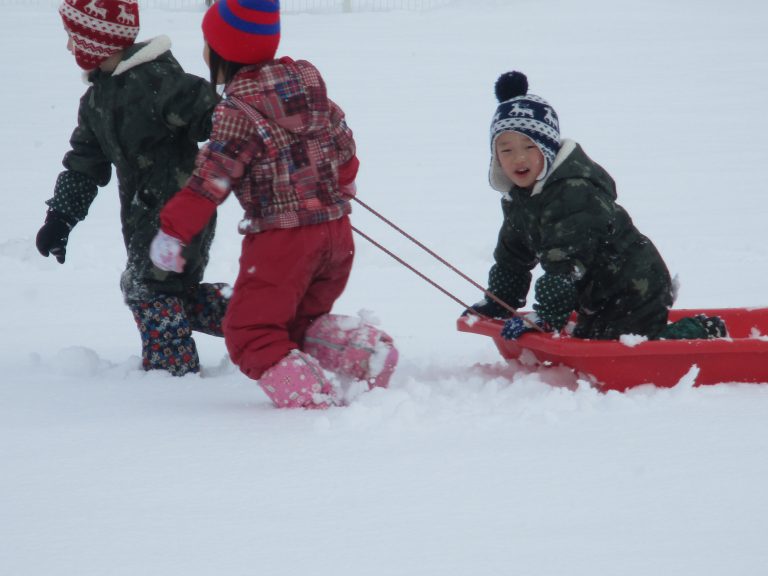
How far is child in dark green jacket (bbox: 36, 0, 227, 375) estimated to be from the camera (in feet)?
10.5

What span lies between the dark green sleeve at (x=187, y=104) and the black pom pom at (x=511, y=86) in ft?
3.00

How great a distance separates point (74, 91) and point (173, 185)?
748cm

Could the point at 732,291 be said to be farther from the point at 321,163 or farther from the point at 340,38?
the point at 340,38

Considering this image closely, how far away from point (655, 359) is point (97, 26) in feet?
6.62

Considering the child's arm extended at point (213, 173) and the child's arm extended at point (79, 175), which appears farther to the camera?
the child's arm extended at point (79, 175)

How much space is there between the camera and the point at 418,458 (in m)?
2.24

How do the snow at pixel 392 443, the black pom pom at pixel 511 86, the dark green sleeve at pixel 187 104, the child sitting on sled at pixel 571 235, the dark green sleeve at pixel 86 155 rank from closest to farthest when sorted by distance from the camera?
the snow at pixel 392 443 < the child sitting on sled at pixel 571 235 < the black pom pom at pixel 511 86 < the dark green sleeve at pixel 187 104 < the dark green sleeve at pixel 86 155

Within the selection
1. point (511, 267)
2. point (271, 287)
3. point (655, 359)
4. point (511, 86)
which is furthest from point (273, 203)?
point (655, 359)

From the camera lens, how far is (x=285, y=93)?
2766 millimetres

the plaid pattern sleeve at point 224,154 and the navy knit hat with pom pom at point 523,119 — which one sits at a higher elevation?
the navy knit hat with pom pom at point 523,119

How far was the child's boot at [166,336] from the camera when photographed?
330 centimetres

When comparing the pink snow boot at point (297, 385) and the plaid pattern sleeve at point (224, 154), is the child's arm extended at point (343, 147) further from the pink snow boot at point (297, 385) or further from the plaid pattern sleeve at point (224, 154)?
the pink snow boot at point (297, 385)

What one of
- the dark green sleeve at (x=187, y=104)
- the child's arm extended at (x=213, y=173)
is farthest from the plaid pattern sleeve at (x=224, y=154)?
the dark green sleeve at (x=187, y=104)

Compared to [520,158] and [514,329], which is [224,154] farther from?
[514,329]
